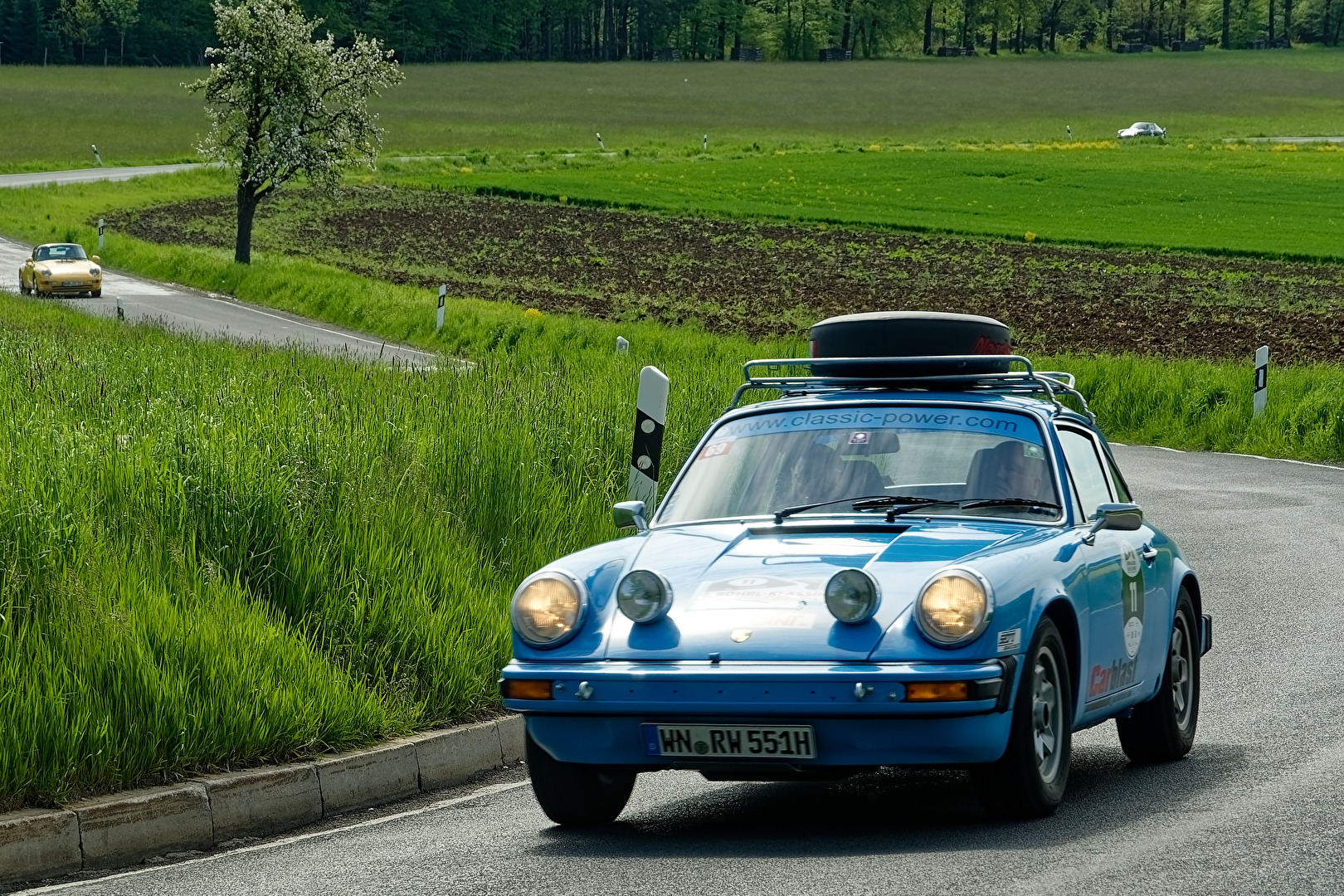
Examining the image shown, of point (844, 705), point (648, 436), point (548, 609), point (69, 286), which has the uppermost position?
point (548, 609)

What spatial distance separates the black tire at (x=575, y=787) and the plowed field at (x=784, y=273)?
2596 cm

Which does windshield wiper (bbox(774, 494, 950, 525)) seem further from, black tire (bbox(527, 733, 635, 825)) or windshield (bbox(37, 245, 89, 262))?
windshield (bbox(37, 245, 89, 262))

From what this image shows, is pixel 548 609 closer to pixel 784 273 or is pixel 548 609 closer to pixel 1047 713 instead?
pixel 1047 713

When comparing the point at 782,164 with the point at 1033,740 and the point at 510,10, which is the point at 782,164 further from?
the point at 510,10

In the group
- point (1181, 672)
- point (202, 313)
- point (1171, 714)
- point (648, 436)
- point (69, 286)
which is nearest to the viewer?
point (1171, 714)

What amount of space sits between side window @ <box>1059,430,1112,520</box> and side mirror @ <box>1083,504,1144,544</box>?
0.83 ft

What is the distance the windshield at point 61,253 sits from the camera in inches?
1866

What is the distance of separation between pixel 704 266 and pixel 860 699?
4339 centimetres

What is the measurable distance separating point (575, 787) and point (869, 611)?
131 cm

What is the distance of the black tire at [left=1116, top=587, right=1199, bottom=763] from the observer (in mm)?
8031

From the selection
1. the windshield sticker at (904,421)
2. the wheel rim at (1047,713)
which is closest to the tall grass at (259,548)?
the windshield sticker at (904,421)

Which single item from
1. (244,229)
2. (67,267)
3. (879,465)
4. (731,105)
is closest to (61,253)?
(67,267)

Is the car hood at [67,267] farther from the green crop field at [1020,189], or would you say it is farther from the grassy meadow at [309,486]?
the green crop field at [1020,189]

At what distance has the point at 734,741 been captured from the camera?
6293mm
